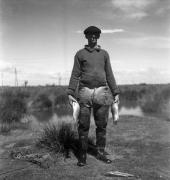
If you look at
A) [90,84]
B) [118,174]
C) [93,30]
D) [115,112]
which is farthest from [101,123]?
[93,30]

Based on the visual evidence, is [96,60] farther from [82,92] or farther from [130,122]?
[130,122]

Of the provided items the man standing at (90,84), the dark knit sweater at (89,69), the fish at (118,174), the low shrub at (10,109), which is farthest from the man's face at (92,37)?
the low shrub at (10,109)

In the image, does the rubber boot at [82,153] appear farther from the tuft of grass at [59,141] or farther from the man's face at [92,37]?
the man's face at [92,37]

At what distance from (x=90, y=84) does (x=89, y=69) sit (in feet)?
0.81

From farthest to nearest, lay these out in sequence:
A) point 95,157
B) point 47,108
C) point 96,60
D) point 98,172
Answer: point 47,108, point 95,157, point 96,60, point 98,172

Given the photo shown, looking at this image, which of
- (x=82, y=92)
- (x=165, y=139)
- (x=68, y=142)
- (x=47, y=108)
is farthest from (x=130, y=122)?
(x=47, y=108)

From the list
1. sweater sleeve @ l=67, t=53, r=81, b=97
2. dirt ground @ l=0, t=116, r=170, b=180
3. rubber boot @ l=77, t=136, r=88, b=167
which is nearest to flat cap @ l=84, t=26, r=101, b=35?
sweater sleeve @ l=67, t=53, r=81, b=97

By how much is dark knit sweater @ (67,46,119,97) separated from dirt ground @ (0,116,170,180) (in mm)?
1257

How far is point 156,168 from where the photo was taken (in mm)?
5645

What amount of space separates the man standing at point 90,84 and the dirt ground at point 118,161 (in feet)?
0.91

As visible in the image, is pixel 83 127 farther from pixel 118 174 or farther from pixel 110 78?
pixel 118 174

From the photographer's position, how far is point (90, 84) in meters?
5.73

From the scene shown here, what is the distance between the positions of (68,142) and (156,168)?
168 cm

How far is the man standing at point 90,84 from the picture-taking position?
5.73m
